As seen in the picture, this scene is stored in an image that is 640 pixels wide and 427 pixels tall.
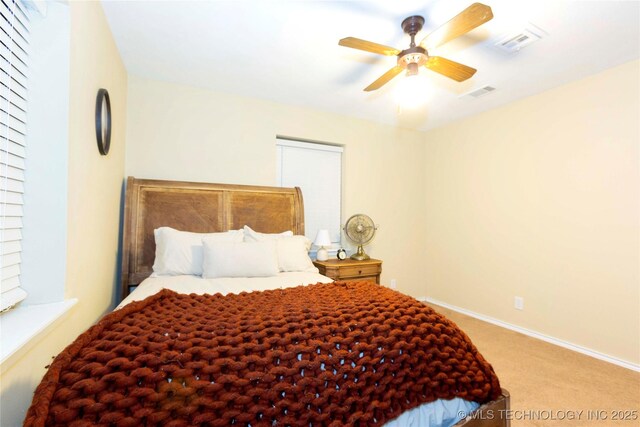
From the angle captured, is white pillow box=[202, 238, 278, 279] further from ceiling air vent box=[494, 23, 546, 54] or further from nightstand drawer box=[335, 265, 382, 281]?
ceiling air vent box=[494, 23, 546, 54]

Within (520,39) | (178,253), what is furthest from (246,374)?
(520,39)

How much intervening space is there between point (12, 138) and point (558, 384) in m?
3.36

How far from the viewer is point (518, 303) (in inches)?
121

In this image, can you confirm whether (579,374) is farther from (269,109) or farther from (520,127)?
(269,109)

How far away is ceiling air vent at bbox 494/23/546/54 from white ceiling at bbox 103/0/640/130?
4cm

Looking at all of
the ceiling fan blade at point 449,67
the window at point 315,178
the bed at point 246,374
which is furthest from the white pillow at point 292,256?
the ceiling fan blade at point 449,67

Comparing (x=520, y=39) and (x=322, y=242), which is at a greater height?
(x=520, y=39)

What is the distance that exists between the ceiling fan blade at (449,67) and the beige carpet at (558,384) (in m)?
2.16

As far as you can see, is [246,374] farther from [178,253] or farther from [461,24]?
[461,24]

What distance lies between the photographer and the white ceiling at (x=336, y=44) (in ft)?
5.85

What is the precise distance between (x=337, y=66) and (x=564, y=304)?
2976 mm

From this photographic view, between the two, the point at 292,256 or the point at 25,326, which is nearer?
the point at 25,326

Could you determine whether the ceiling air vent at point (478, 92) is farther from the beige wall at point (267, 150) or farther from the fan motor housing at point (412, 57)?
the fan motor housing at point (412, 57)

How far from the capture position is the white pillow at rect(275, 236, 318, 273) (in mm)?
2500
